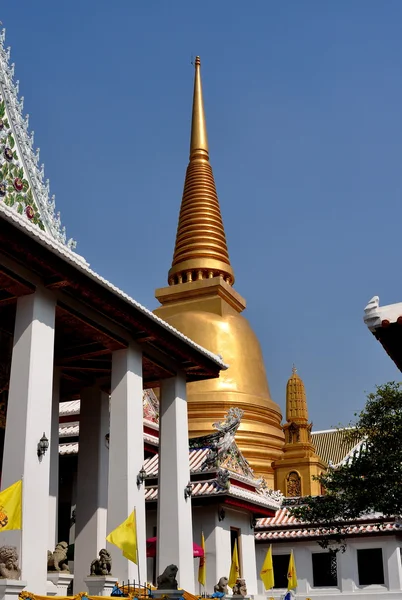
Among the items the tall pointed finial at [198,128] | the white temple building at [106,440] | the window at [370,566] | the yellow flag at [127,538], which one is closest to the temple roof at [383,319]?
the white temple building at [106,440]

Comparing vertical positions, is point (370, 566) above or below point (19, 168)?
below

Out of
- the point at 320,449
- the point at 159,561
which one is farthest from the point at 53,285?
the point at 320,449

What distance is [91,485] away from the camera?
15906 millimetres

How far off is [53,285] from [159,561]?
5910 millimetres

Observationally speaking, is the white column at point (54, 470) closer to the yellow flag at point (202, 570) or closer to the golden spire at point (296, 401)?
the yellow flag at point (202, 570)

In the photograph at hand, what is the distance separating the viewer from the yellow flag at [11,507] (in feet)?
31.6

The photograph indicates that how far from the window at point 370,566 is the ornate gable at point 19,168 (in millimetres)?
13511

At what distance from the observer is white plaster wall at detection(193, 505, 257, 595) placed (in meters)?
19.1

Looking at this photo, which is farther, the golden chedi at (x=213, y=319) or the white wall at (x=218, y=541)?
the golden chedi at (x=213, y=319)

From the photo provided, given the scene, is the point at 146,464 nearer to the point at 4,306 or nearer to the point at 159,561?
the point at 159,561

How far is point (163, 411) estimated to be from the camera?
51.8 feet

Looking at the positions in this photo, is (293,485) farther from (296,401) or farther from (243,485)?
(243,485)

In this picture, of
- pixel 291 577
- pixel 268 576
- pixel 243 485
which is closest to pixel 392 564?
pixel 291 577

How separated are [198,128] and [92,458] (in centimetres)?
3109
